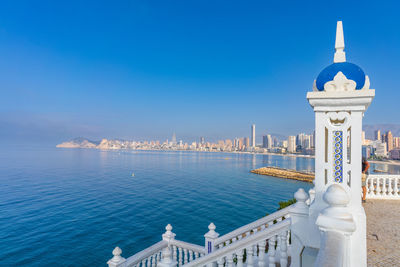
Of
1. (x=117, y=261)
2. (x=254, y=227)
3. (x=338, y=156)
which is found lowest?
(x=117, y=261)

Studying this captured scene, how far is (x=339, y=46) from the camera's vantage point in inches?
102

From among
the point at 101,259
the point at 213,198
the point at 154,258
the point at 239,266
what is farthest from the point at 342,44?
the point at 213,198

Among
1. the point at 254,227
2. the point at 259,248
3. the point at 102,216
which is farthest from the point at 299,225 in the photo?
the point at 102,216

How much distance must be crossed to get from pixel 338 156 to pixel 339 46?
4.57ft

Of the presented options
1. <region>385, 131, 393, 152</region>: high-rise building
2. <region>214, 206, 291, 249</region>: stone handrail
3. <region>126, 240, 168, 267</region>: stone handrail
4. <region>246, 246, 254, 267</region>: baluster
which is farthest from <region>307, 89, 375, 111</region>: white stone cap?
<region>385, 131, 393, 152</region>: high-rise building

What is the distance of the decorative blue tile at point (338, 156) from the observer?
226 cm

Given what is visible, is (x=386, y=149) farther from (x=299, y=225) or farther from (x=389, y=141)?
(x=299, y=225)

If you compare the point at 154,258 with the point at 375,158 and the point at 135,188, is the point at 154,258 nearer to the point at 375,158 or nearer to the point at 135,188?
the point at 135,188

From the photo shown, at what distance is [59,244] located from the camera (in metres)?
17.2

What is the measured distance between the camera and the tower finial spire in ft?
8.45

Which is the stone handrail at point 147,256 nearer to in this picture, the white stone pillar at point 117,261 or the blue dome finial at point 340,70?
the white stone pillar at point 117,261

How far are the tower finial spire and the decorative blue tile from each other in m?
0.98

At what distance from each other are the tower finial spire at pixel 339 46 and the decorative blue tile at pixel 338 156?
0.98 meters

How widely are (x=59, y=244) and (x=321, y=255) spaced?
21.7m
